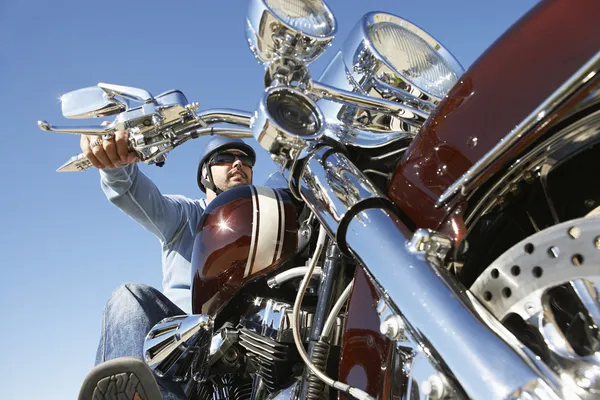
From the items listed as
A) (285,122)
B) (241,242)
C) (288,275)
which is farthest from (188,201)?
(285,122)

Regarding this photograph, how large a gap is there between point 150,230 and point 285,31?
221cm

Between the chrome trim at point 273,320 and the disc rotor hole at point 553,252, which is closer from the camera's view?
the disc rotor hole at point 553,252

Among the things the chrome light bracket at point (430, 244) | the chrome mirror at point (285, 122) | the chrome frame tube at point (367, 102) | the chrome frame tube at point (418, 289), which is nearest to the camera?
the chrome frame tube at point (418, 289)

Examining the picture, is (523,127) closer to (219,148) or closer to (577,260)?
(577,260)

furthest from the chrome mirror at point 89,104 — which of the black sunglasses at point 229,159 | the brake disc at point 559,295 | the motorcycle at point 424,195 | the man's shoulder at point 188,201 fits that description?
the man's shoulder at point 188,201

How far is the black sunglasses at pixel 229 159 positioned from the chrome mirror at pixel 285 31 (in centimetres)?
184

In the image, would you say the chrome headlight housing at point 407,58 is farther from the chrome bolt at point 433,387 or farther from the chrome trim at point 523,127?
the chrome bolt at point 433,387

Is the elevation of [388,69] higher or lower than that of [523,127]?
higher

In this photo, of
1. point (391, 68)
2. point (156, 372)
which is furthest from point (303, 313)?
point (391, 68)

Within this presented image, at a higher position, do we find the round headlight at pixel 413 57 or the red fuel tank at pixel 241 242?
the round headlight at pixel 413 57

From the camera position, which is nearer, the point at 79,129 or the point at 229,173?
the point at 79,129

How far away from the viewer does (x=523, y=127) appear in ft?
2.77

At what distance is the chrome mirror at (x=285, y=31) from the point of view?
1.12 metres

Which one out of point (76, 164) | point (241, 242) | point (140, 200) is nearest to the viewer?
point (76, 164)
